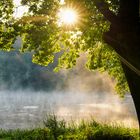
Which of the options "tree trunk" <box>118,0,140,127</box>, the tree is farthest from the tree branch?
"tree trunk" <box>118,0,140,127</box>

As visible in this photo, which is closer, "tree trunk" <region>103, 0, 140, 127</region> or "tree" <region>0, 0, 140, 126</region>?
"tree trunk" <region>103, 0, 140, 127</region>

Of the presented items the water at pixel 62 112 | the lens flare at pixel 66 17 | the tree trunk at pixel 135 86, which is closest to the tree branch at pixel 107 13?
the tree trunk at pixel 135 86

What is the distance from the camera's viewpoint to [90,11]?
16344mm

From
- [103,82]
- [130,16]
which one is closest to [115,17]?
[130,16]

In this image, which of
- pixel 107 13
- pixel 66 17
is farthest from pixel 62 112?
pixel 107 13

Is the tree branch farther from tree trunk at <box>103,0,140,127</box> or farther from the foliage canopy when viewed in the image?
the foliage canopy

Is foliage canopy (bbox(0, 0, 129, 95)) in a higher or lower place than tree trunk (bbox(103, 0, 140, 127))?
higher

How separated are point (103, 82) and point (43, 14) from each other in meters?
182

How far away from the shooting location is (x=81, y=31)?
1611cm

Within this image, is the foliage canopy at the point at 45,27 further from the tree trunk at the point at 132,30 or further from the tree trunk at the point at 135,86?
the tree trunk at the point at 135,86

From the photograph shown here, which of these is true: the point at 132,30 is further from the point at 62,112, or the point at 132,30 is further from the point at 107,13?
the point at 62,112

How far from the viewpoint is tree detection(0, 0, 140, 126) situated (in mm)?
11844

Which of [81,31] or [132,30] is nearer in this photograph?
[132,30]

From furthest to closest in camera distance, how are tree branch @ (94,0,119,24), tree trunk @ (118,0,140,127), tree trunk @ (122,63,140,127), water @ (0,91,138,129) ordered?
water @ (0,91,138,129)
tree branch @ (94,0,119,24)
tree trunk @ (122,63,140,127)
tree trunk @ (118,0,140,127)
